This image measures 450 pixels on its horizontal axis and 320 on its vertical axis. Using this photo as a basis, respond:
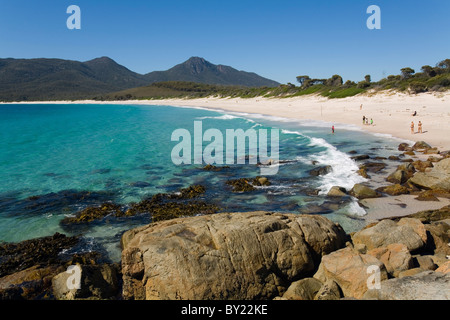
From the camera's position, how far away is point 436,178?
1495 cm

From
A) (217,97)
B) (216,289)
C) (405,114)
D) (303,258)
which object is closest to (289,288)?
(303,258)

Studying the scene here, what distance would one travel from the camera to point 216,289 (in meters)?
6.62

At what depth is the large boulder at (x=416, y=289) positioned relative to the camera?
224 inches

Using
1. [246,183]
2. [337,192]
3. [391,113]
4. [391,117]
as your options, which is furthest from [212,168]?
[391,113]

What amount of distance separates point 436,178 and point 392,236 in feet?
27.0

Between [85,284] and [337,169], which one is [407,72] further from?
[85,284]

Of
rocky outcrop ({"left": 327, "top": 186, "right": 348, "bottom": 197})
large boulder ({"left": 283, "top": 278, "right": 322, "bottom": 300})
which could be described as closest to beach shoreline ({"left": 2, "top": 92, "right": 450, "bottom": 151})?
rocky outcrop ({"left": 327, "top": 186, "right": 348, "bottom": 197})

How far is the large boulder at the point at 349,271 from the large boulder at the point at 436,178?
986 cm

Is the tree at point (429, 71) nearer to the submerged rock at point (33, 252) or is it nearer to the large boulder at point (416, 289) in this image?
the large boulder at point (416, 289)

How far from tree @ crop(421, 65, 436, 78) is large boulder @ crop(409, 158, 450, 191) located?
6168cm

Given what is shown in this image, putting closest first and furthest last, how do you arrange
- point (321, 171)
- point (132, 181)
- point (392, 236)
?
point (392, 236) < point (321, 171) < point (132, 181)

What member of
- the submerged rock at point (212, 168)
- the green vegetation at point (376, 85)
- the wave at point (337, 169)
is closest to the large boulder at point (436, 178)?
the wave at point (337, 169)

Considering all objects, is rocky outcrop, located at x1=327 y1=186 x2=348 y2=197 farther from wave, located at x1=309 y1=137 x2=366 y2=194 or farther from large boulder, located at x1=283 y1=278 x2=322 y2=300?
large boulder, located at x1=283 y1=278 x2=322 y2=300
